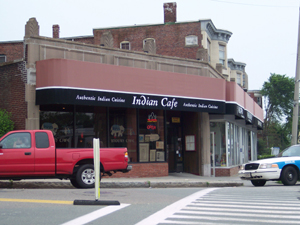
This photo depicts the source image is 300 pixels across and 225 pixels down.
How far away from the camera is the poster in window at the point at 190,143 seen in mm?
21703

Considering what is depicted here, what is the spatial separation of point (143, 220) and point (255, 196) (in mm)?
4859

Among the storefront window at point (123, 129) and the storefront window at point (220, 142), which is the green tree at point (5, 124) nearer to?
the storefront window at point (123, 129)

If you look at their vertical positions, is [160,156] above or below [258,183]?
above

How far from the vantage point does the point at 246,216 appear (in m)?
7.59

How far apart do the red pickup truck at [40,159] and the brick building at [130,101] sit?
380cm

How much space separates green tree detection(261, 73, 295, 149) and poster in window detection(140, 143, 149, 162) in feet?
135

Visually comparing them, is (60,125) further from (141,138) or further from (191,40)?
(191,40)

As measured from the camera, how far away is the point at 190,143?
71.8 ft

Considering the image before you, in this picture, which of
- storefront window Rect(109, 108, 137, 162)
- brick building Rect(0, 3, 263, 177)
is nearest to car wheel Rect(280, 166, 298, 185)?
brick building Rect(0, 3, 263, 177)

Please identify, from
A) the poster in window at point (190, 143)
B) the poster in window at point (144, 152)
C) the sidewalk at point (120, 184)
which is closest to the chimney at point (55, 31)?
the poster in window at point (190, 143)

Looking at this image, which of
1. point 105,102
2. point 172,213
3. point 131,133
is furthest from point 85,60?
point 172,213

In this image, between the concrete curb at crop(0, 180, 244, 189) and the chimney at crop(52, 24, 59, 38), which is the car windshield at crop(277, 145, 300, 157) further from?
the chimney at crop(52, 24, 59, 38)

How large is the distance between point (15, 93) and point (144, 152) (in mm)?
6357

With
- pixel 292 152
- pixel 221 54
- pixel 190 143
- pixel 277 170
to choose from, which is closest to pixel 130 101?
pixel 190 143
